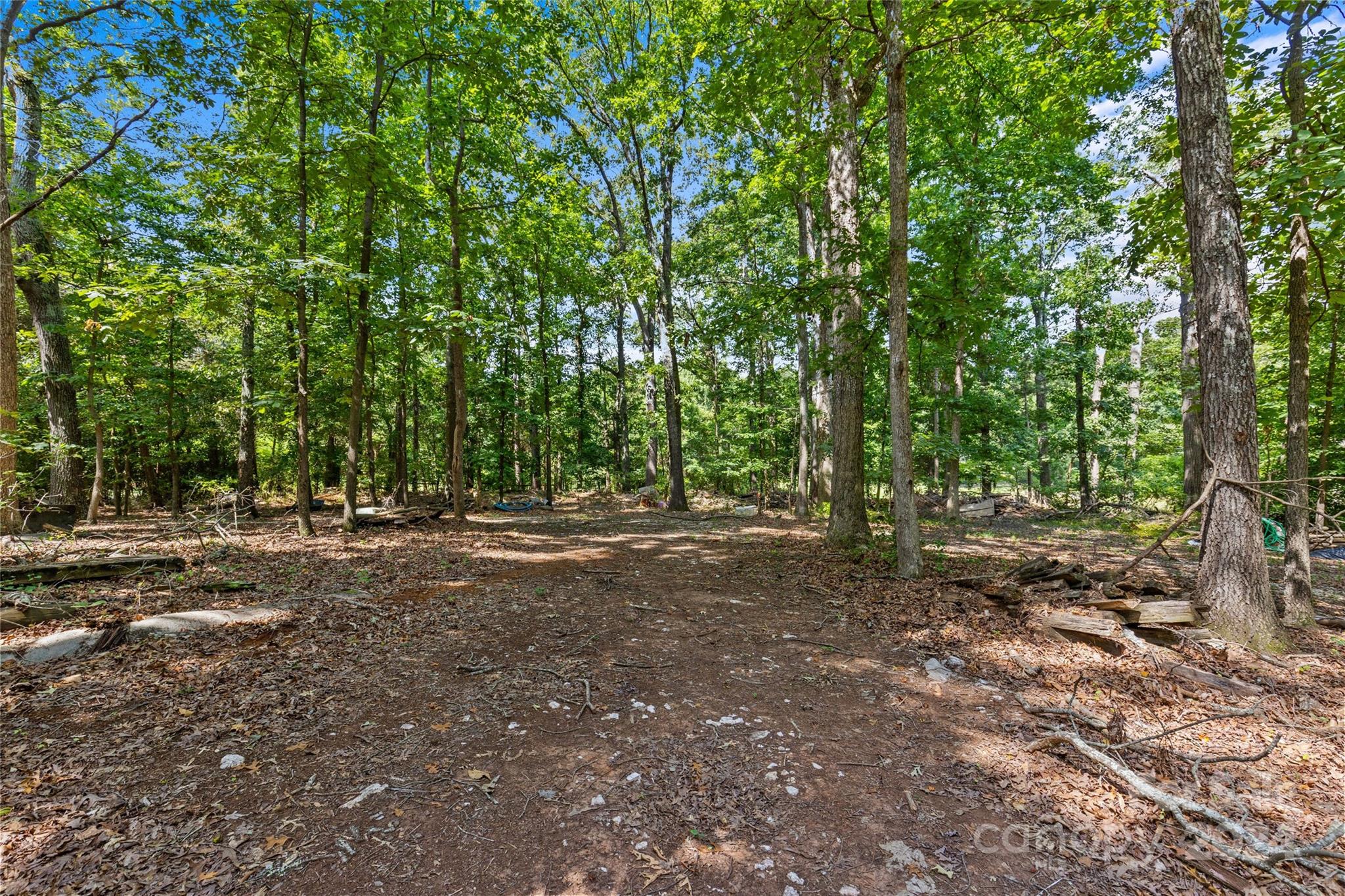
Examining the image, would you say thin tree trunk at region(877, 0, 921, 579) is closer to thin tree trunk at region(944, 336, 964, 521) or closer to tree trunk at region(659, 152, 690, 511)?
thin tree trunk at region(944, 336, 964, 521)

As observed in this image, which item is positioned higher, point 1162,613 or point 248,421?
point 248,421

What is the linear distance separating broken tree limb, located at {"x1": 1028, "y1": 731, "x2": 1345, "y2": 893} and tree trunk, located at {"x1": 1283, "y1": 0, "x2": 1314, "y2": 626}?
4.03 meters

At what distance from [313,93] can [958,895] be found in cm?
1455

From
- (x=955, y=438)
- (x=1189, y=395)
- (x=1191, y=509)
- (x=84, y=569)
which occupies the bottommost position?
(x=84, y=569)

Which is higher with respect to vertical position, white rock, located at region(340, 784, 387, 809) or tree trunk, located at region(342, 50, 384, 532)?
tree trunk, located at region(342, 50, 384, 532)

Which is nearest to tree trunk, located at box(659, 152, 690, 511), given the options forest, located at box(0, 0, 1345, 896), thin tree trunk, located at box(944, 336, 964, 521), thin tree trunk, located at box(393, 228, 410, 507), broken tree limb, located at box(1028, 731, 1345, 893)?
forest, located at box(0, 0, 1345, 896)

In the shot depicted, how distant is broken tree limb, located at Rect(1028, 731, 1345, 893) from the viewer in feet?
6.84

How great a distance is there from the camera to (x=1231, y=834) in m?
2.29

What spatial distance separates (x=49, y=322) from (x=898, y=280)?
16.0m

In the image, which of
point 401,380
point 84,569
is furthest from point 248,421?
point 84,569

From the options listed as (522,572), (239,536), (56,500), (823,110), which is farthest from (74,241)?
(823,110)

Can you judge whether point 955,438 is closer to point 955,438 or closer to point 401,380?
point 955,438

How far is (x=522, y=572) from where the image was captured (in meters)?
7.58

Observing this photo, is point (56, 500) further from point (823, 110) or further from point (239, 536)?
point (823, 110)
